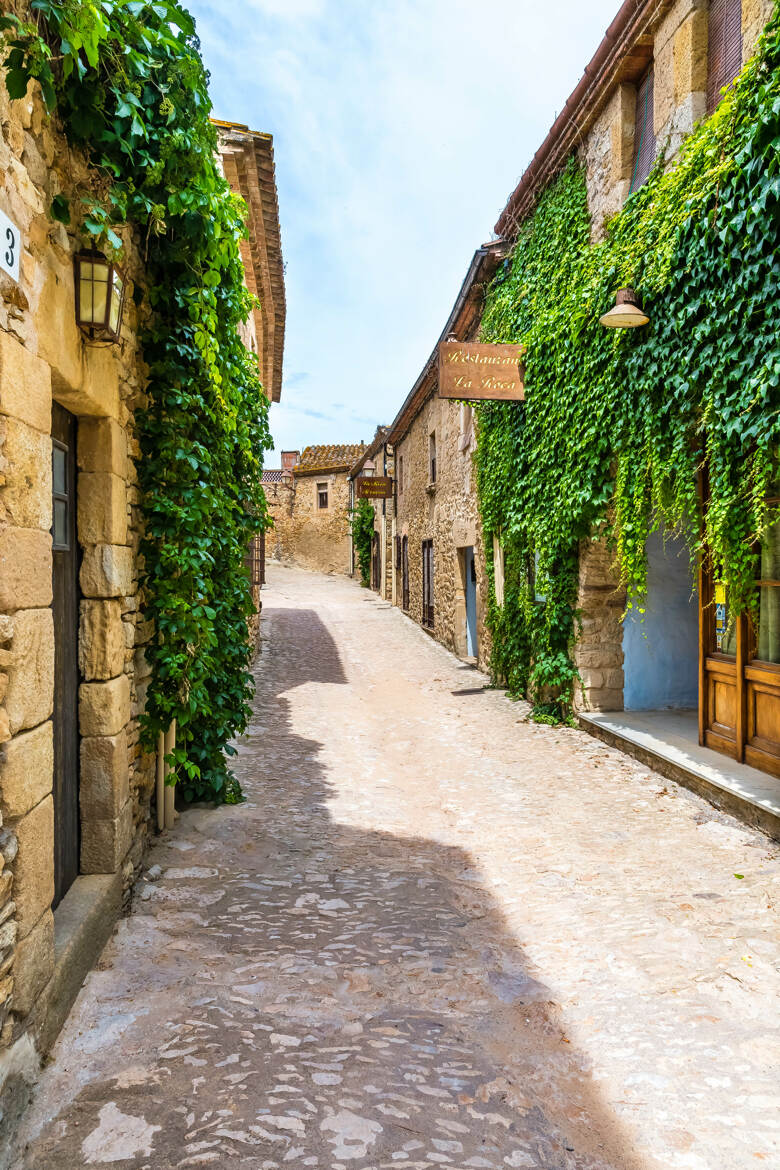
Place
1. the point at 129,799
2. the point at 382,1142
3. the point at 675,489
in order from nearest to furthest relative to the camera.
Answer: the point at 382,1142 → the point at 129,799 → the point at 675,489

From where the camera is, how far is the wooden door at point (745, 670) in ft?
15.2

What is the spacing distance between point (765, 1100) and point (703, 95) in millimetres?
5827

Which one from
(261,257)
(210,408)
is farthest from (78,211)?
(261,257)

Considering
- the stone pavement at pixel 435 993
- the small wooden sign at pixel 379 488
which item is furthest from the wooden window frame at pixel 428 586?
the stone pavement at pixel 435 993

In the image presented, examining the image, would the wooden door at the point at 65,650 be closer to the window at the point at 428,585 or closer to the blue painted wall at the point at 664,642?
the blue painted wall at the point at 664,642

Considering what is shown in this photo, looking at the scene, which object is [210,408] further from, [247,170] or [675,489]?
[247,170]

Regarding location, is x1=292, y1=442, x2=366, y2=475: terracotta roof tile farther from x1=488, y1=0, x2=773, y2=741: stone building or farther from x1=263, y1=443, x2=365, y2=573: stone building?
x1=488, y1=0, x2=773, y2=741: stone building

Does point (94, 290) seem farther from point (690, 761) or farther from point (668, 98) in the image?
point (668, 98)

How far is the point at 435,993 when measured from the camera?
273 centimetres

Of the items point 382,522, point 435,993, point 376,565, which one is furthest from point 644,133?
point 376,565

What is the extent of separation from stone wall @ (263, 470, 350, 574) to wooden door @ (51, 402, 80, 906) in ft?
83.3

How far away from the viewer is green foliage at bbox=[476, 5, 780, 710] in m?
4.06

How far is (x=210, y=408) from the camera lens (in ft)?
13.3

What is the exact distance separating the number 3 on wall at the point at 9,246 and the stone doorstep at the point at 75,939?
214 centimetres
